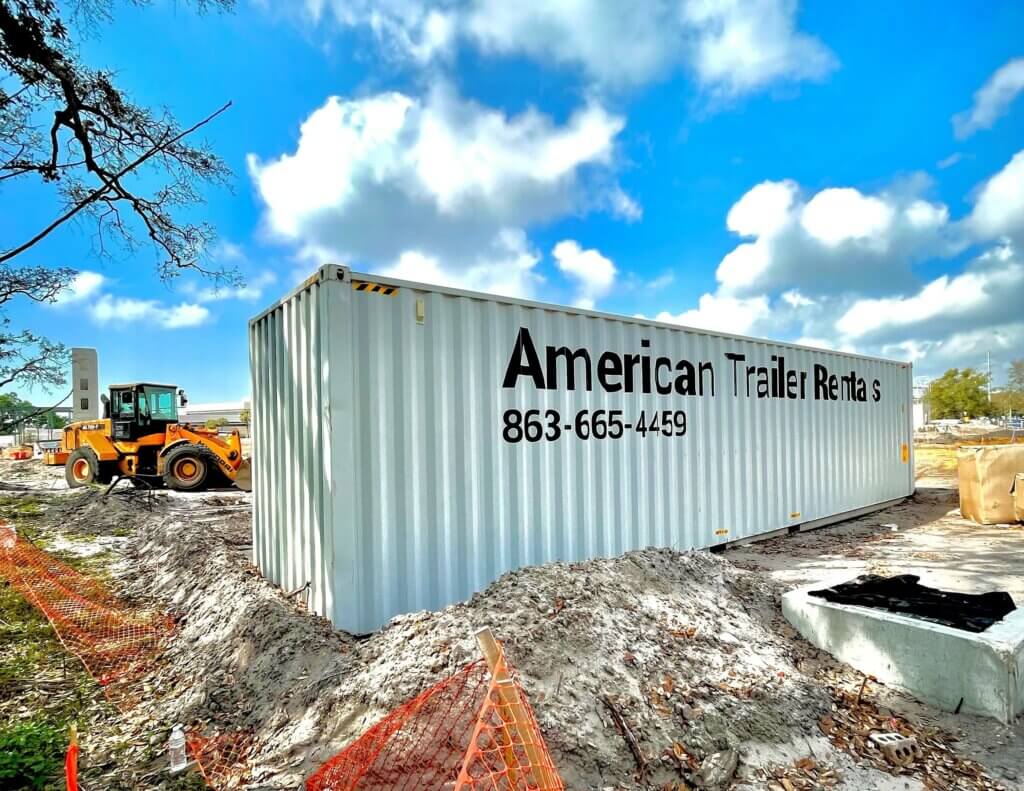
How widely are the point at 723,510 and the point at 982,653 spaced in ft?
12.6

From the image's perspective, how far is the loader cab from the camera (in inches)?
540

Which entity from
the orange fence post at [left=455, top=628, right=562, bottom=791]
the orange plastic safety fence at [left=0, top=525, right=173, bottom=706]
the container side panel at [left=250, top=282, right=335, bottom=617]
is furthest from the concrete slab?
the orange plastic safety fence at [left=0, top=525, right=173, bottom=706]

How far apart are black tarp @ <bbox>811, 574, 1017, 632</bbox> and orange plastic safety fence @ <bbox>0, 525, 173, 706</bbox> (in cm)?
536

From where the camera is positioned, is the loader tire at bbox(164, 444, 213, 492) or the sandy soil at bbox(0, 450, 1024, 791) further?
the loader tire at bbox(164, 444, 213, 492)

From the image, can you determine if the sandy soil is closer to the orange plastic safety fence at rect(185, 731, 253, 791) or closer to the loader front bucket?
the orange plastic safety fence at rect(185, 731, 253, 791)

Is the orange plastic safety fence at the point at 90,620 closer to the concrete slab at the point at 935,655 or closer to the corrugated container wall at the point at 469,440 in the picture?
the corrugated container wall at the point at 469,440

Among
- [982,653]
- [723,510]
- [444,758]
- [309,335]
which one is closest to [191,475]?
[309,335]

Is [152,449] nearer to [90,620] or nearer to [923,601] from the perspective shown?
[90,620]

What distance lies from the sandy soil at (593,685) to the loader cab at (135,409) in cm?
1063

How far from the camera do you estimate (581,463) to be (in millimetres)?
5516

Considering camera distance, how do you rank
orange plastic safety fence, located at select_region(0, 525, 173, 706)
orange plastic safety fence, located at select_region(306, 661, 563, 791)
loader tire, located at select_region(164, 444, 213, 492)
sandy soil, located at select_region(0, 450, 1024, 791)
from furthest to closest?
loader tire, located at select_region(164, 444, 213, 492) → orange plastic safety fence, located at select_region(0, 525, 173, 706) → sandy soil, located at select_region(0, 450, 1024, 791) → orange plastic safety fence, located at select_region(306, 661, 563, 791)

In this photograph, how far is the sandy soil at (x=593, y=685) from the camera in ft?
9.18

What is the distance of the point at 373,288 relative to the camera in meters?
4.23

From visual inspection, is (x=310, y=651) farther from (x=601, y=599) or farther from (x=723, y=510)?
(x=723, y=510)
